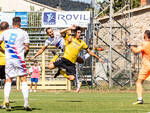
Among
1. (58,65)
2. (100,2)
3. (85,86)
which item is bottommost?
(85,86)

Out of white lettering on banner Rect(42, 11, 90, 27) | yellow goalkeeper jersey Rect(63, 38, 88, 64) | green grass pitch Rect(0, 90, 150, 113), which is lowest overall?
green grass pitch Rect(0, 90, 150, 113)

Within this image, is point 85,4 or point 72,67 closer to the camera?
point 72,67

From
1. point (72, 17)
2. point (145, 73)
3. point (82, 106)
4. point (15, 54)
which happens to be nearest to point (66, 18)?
point (72, 17)

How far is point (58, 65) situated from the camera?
1647cm

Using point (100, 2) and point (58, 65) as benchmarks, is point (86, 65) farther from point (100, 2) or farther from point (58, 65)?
point (58, 65)

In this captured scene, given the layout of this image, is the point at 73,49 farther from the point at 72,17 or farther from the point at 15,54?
the point at 72,17

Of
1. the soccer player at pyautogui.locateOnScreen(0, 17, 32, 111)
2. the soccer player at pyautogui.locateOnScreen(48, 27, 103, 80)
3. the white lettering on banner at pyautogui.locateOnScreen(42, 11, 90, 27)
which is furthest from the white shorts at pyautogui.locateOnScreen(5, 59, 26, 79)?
the white lettering on banner at pyautogui.locateOnScreen(42, 11, 90, 27)

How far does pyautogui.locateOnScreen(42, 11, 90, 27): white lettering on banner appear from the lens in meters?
36.2

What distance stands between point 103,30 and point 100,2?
3.19m

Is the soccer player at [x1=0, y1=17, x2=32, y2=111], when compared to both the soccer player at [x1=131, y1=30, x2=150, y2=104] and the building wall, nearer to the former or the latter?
the soccer player at [x1=131, y1=30, x2=150, y2=104]

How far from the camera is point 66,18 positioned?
36656mm

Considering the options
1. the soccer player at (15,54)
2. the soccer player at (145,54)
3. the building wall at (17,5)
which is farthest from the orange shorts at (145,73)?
the building wall at (17,5)

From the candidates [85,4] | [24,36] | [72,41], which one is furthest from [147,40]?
[85,4]

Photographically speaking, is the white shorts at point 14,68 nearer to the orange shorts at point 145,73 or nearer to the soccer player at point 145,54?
the soccer player at point 145,54
